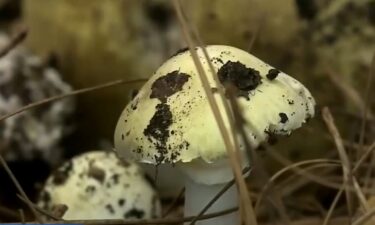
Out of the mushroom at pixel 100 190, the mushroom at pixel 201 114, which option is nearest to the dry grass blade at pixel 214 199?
the mushroom at pixel 201 114

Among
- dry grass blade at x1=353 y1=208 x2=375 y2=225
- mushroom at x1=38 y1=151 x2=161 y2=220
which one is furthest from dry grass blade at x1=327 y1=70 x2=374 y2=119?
dry grass blade at x1=353 y1=208 x2=375 y2=225

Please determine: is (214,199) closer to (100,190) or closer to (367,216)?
(367,216)

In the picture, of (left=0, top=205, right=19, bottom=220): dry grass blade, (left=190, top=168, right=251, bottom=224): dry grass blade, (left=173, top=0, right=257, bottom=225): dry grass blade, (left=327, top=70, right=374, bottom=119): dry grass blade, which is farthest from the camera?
(left=327, top=70, right=374, bottom=119): dry grass blade

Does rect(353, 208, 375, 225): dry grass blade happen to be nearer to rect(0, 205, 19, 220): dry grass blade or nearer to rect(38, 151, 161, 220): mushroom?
rect(38, 151, 161, 220): mushroom

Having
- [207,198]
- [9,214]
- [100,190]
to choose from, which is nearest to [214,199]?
[207,198]

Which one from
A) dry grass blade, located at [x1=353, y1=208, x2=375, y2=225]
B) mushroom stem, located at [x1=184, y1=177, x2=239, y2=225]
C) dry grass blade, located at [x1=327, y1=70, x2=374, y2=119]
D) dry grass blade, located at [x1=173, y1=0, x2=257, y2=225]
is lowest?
dry grass blade, located at [x1=327, y1=70, x2=374, y2=119]

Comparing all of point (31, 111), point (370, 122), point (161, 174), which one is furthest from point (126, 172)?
point (370, 122)

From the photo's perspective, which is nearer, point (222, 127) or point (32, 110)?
point (222, 127)
